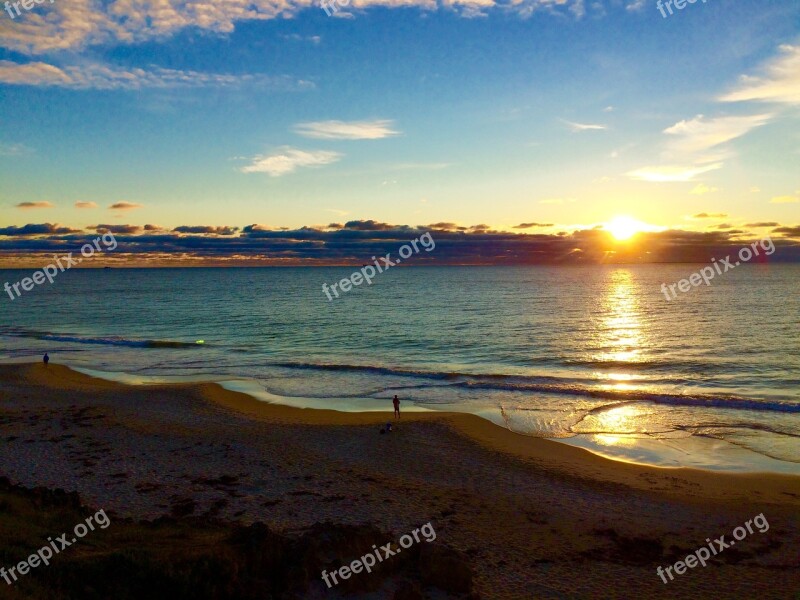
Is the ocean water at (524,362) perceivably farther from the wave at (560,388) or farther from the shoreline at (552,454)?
the shoreline at (552,454)

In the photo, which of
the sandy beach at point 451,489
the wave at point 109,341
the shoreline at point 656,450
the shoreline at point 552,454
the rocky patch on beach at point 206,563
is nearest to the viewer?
the rocky patch on beach at point 206,563

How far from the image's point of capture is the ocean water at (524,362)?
2705 cm

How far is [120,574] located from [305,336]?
5205 centimetres

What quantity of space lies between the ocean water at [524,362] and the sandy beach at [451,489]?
12.4 ft

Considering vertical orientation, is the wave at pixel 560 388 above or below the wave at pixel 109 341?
above

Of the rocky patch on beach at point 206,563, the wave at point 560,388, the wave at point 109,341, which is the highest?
the rocky patch on beach at point 206,563

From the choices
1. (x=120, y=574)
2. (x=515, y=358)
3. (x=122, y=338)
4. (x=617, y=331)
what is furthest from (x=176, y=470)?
(x=617, y=331)

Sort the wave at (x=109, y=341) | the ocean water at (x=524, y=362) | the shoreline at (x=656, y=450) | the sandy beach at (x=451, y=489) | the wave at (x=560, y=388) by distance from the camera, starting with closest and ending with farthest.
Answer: the sandy beach at (x=451, y=489) < the shoreline at (x=656, y=450) < the ocean water at (x=524, y=362) < the wave at (x=560, y=388) < the wave at (x=109, y=341)

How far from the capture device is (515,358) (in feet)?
152

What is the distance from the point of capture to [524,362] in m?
44.6

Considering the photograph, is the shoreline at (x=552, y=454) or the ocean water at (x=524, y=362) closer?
the shoreline at (x=552, y=454)

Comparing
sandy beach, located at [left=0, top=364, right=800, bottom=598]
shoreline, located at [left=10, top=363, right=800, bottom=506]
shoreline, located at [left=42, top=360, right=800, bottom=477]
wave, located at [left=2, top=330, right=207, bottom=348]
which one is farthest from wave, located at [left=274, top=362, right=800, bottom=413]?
wave, located at [left=2, top=330, right=207, bottom=348]

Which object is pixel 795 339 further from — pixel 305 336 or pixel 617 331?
pixel 305 336

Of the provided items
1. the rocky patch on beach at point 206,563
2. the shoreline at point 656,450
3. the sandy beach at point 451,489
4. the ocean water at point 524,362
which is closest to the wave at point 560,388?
the ocean water at point 524,362
